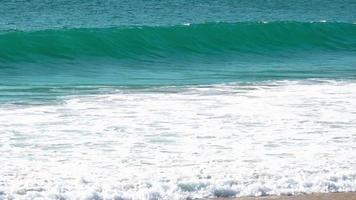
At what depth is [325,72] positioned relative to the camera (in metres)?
19.5

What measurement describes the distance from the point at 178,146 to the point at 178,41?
49.2 feet

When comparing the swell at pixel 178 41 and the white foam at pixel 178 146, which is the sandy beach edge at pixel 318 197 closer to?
the white foam at pixel 178 146

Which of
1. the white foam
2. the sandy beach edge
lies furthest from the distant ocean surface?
the sandy beach edge

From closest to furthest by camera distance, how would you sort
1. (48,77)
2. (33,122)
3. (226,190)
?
(226,190) → (33,122) → (48,77)

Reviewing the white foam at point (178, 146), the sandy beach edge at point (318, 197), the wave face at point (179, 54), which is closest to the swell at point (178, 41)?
the wave face at point (179, 54)

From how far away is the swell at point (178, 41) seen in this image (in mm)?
22484

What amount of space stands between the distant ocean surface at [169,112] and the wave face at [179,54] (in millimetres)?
42

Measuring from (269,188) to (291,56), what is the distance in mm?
16360

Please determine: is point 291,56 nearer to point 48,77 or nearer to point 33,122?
point 48,77

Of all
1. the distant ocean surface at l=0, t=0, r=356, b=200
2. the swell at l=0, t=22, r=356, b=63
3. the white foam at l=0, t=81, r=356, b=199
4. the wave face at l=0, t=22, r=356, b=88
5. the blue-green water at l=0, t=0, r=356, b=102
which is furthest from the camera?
the swell at l=0, t=22, r=356, b=63

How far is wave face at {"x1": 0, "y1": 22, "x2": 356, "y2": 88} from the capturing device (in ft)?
60.8

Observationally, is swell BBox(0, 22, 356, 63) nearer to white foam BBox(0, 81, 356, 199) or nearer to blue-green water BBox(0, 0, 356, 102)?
blue-green water BBox(0, 0, 356, 102)

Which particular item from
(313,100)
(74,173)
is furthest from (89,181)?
(313,100)

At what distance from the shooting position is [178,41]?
25.4 metres
